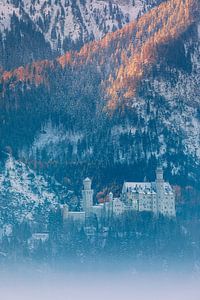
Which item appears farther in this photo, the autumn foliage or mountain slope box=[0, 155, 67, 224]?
the autumn foliage

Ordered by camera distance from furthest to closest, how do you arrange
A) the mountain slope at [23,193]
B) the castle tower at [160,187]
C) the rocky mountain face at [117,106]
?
the rocky mountain face at [117,106], the mountain slope at [23,193], the castle tower at [160,187]

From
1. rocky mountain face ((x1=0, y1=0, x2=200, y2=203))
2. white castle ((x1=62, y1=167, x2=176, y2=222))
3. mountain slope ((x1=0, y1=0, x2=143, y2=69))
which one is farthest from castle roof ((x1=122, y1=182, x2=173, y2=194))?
mountain slope ((x1=0, y1=0, x2=143, y2=69))

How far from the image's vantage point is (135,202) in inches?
3930

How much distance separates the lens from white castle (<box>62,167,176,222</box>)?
99.3 metres

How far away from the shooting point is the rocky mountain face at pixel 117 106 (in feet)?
336

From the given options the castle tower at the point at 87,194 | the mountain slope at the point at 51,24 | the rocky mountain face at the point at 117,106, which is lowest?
the castle tower at the point at 87,194

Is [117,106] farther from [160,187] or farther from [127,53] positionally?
[160,187]

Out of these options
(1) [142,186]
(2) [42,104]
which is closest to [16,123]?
(2) [42,104]

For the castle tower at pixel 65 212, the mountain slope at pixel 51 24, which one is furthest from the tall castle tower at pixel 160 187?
the mountain slope at pixel 51 24

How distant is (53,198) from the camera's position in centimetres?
10131

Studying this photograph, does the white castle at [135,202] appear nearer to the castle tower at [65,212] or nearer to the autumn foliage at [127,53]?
the castle tower at [65,212]

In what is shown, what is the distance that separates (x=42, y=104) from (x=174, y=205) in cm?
1143

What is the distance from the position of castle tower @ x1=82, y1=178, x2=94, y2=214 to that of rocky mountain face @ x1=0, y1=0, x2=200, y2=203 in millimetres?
653

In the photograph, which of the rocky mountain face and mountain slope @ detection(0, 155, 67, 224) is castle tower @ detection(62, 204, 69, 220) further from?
the rocky mountain face
